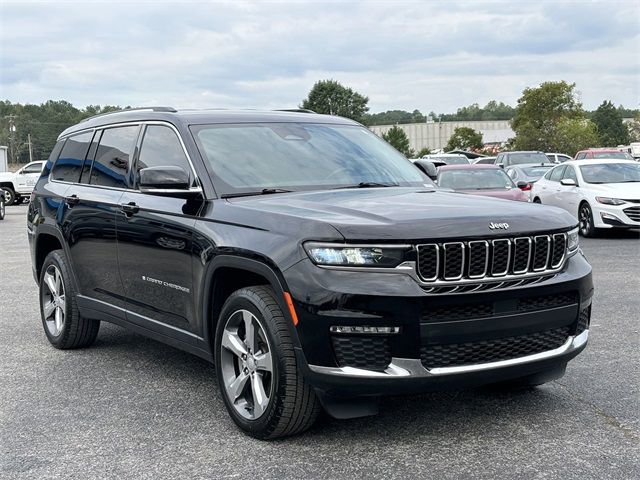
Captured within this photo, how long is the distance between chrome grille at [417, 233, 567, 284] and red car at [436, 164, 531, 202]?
39.3ft

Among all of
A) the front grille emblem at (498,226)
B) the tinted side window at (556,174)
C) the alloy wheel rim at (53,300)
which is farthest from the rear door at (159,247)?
the tinted side window at (556,174)

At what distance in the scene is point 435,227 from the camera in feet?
13.4

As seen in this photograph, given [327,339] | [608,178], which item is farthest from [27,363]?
[608,178]

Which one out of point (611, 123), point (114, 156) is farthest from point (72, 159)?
point (611, 123)

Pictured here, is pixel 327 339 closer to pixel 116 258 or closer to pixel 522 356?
pixel 522 356

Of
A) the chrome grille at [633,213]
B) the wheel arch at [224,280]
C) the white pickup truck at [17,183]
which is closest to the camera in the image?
the wheel arch at [224,280]

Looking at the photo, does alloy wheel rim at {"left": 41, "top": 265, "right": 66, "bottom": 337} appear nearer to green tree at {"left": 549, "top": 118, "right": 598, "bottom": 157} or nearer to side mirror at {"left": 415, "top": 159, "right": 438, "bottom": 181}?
side mirror at {"left": 415, "top": 159, "right": 438, "bottom": 181}

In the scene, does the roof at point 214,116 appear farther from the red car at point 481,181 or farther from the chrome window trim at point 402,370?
the red car at point 481,181

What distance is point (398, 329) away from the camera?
3.97 m

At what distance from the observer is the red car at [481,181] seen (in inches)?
650

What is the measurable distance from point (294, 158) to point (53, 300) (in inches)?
111

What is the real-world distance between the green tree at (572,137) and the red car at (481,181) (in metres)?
53.3

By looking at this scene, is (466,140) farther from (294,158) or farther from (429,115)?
(294,158)

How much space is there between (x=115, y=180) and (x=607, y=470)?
386 cm
